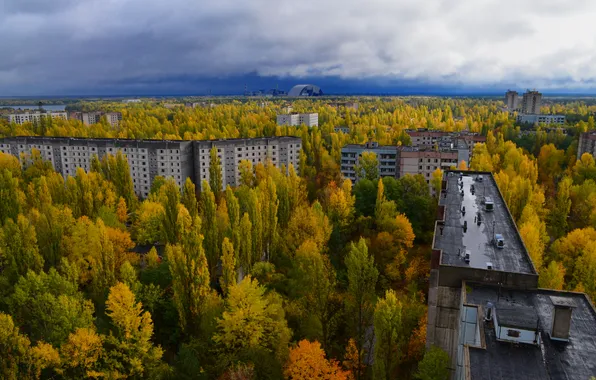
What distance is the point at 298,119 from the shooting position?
111312mm

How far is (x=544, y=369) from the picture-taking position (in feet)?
40.3

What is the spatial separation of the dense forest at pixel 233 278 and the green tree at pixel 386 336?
0.20ft

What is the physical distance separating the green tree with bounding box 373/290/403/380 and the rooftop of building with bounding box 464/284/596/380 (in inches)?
160

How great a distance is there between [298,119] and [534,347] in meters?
101

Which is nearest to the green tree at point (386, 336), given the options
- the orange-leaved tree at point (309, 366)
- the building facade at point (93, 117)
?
the orange-leaved tree at point (309, 366)

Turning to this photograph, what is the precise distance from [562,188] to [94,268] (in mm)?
37779

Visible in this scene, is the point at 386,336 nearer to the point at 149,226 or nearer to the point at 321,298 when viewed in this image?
the point at 321,298

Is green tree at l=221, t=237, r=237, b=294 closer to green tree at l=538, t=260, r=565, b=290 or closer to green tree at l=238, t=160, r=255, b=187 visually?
green tree at l=538, t=260, r=565, b=290

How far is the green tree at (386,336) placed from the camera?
18.9 metres

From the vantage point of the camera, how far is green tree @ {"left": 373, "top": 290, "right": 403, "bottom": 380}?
62.1ft

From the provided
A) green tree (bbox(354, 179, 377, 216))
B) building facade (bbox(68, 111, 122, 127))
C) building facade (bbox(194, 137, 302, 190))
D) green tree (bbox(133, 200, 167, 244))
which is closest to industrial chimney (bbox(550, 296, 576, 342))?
green tree (bbox(354, 179, 377, 216))

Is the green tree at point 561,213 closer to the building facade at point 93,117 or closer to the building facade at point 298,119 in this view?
the building facade at point 298,119

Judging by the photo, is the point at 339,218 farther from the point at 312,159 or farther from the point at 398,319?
the point at 312,159

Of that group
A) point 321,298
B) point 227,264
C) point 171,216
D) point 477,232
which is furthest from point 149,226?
point 477,232
